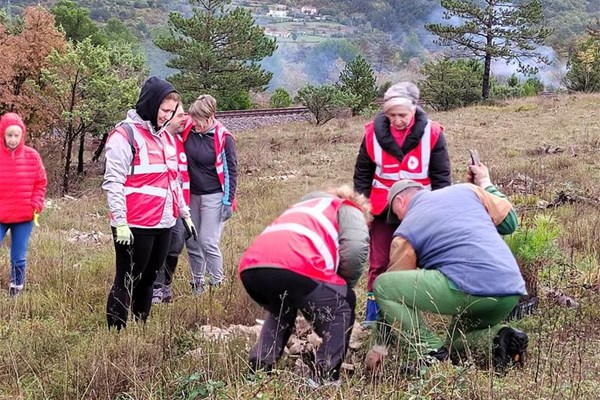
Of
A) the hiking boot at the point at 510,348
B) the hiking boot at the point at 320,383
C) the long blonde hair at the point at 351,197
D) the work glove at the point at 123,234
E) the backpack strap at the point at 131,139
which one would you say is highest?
the backpack strap at the point at 131,139

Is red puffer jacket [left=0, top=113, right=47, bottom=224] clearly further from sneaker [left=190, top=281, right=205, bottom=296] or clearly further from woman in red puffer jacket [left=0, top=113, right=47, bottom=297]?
sneaker [left=190, top=281, right=205, bottom=296]

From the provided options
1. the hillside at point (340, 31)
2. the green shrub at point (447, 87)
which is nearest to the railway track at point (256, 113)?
the green shrub at point (447, 87)

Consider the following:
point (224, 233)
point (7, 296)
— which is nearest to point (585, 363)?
point (7, 296)

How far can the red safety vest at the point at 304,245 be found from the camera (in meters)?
3.01

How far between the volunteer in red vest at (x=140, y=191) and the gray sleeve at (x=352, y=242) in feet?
4.51

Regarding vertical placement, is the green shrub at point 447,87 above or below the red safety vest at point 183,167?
below

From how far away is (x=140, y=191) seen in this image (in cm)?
399

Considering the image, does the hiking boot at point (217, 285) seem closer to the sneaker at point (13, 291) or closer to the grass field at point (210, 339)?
the grass field at point (210, 339)

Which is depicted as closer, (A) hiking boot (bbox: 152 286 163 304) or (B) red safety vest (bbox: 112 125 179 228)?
(B) red safety vest (bbox: 112 125 179 228)

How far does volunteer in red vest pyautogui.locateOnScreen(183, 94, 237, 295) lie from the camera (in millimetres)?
5160

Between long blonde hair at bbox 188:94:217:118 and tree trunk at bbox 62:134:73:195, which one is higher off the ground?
long blonde hair at bbox 188:94:217:118

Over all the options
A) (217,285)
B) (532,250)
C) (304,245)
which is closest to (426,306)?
(304,245)

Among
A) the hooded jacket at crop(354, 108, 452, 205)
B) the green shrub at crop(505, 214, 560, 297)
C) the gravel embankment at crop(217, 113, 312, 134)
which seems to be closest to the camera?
the hooded jacket at crop(354, 108, 452, 205)

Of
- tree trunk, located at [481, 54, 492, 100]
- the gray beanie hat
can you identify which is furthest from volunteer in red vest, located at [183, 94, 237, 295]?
tree trunk, located at [481, 54, 492, 100]
